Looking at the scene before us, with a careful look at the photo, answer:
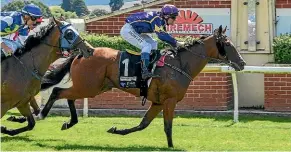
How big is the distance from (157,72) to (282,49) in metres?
5.49

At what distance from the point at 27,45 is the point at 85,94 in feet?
5.76

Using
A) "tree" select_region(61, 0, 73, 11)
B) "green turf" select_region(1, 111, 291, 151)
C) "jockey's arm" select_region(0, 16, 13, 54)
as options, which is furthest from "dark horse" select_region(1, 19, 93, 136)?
"tree" select_region(61, 0, 73, 11)

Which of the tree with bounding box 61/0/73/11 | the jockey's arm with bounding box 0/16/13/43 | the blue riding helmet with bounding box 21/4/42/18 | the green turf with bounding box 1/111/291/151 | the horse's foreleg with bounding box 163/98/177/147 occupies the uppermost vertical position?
the tree with bounding box 61/0/73/11

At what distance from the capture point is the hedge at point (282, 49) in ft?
51.0

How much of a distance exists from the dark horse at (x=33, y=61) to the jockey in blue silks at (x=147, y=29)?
1.19 m

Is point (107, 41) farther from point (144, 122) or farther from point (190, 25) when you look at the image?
point (144, 122)

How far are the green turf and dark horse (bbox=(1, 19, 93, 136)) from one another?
2.75ft

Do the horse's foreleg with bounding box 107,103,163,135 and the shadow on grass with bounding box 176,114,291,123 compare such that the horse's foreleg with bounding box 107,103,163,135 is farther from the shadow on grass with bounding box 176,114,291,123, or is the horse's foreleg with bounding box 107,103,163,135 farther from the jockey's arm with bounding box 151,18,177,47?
the shadow on grass with bounding box 176,114,291,123

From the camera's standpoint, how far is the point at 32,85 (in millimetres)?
9633

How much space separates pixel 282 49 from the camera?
51.3ft

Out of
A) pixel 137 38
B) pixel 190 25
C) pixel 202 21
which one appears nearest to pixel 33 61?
pixel 137 38

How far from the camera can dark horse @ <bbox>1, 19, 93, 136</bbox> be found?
31.1ft

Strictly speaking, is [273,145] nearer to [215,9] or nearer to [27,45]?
[27,45]

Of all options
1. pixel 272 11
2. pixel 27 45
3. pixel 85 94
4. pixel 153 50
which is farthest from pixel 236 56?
pixel 272 11
